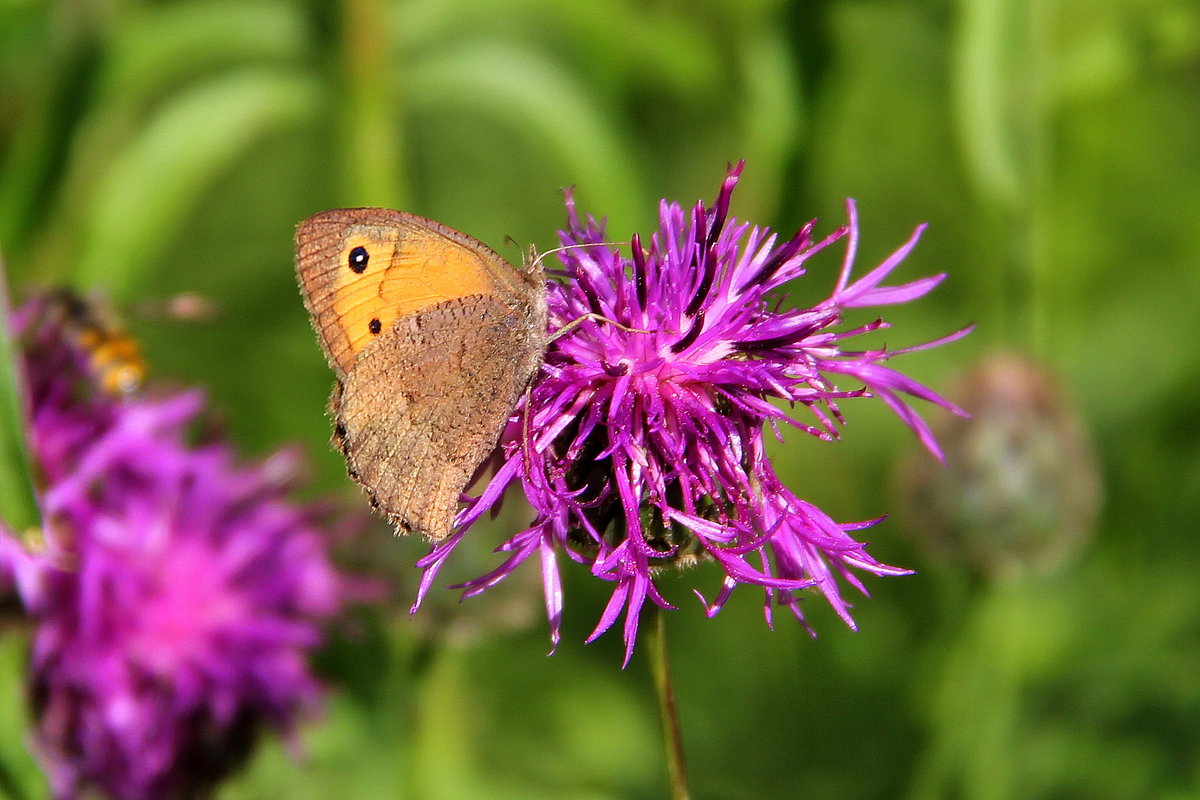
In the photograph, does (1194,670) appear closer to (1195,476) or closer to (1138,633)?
(1138,633)

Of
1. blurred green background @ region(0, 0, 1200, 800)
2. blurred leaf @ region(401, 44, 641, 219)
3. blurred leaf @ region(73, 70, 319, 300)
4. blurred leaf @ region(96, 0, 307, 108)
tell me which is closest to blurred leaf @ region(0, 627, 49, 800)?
blurred green background @ region(0, 0, 1200, 800)

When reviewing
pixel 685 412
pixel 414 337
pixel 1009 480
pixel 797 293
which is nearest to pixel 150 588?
pixel 414 337

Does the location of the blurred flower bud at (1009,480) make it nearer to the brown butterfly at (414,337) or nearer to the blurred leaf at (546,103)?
the blurred leaf at (546,103)

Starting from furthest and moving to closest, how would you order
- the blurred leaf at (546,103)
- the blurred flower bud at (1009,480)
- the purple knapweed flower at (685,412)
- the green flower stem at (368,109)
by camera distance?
1. the green flower stem at (368,109)
2. the blurred leaf at (546,103)
3. the blurred flower bud at (1009,480)
4. the purple knapweed flower at (685,412)

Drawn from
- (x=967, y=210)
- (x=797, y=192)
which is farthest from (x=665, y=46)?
(x=967, y=210)

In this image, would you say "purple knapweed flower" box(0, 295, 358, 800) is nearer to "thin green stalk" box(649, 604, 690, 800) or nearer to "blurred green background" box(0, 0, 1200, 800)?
"blurred green background" box(0, 0, 1200, 800)

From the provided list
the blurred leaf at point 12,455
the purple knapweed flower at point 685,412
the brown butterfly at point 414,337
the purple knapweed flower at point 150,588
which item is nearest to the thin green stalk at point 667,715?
the purple knapweed flower at point 685,412
